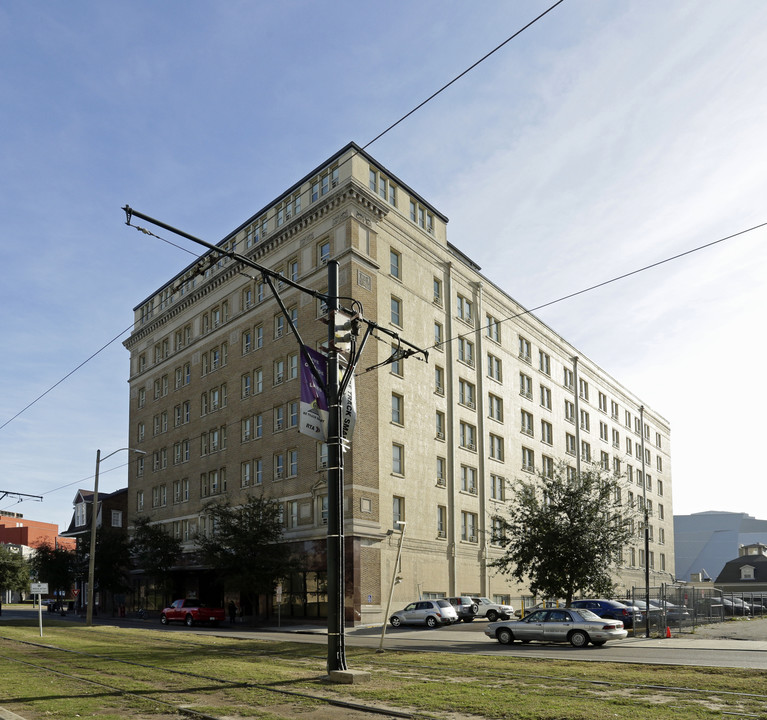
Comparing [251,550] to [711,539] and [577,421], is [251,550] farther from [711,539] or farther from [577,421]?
[711,539]

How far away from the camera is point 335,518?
54.6ft

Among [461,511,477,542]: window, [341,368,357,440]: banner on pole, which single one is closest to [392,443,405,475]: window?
[461,511,477,542]: window

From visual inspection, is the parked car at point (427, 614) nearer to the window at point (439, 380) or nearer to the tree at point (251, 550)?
the tree at point (251, 550)

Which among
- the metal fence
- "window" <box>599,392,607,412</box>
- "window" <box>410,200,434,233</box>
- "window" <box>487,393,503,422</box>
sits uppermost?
"window" <box>410,200,434,233</box>

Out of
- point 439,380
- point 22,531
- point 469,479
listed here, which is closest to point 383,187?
point 439,380

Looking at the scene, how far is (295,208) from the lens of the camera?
171 feet

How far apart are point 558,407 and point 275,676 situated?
57.0m

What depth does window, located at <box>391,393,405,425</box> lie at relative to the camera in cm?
4782

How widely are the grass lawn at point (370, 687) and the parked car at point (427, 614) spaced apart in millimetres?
18347

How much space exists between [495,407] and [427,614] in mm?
22145

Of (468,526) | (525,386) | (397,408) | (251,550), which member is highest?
(525,386)

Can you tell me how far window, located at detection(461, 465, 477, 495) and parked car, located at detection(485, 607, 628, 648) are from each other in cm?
2430

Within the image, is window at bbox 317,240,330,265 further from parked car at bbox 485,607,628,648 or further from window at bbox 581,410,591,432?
window at bbox 581,410,591,432

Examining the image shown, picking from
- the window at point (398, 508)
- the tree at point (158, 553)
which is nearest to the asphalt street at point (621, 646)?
the window at point (398, 508)
